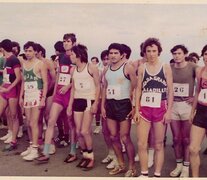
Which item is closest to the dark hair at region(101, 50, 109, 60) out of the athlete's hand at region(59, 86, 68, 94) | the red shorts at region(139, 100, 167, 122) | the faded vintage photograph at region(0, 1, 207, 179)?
the faded vintage photograph at region(0, 1, 207, 179)

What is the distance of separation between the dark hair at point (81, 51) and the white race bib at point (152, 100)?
85cm

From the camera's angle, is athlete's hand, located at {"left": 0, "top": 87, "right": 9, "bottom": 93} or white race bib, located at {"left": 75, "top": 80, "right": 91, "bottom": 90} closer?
white race bib, located at {"left": 75, "top": 80, "right": 91, "bottom": 90}

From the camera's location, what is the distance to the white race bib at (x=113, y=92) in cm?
379

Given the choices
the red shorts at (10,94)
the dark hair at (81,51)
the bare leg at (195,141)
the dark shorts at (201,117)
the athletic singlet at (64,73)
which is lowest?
the bare leg at (195,141)

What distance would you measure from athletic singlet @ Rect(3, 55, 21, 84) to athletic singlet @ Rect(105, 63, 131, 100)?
1393 mm

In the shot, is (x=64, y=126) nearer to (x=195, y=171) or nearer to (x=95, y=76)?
(x=95, y=76)

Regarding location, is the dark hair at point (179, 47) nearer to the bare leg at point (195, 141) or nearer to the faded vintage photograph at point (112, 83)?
the faded vintage photograph at point (112, 83)

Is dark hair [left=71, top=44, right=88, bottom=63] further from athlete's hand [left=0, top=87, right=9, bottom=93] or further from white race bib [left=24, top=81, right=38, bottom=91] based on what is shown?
athlete's hand [left=0, top=87, right=9, bottom=93]

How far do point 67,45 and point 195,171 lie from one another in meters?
1.95

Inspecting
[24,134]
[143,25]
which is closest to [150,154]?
[143,25]

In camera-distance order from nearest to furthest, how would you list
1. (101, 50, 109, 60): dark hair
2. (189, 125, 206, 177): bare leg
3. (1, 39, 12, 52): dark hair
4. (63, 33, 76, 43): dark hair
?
(189, 125, 206, 177): bare leg → (63, 33, 76, 43): dark hair → (1, 39, 12, 52): dark hair → (101, 50, 109, 60): dark hair

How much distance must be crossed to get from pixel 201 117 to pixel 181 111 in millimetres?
466

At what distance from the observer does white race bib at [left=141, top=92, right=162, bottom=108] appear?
11.6 ft

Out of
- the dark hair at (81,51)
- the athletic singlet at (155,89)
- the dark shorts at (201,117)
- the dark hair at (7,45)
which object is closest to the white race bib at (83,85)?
the dark hair at (81,51)
